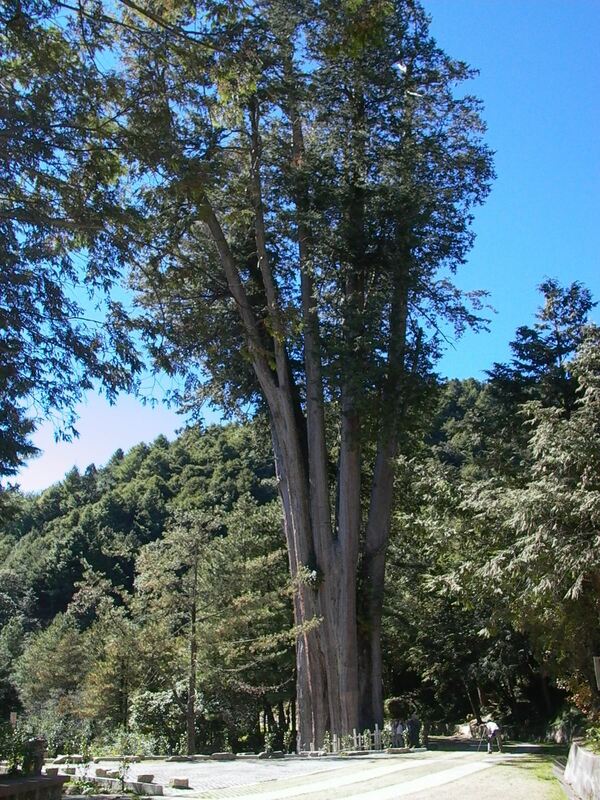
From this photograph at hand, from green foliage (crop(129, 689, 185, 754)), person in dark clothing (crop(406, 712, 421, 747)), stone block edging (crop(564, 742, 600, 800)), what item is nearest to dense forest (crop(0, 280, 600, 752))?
green foliage (crop(129, 689, 185, 754))

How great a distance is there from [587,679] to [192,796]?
8.94 m

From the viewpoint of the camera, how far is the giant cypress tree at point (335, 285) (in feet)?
56.1

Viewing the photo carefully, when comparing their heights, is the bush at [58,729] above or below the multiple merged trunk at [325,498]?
below

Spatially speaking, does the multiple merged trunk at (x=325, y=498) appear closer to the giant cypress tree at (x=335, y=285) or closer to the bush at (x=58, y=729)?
the giant cypress tree at (x=335, y=285)

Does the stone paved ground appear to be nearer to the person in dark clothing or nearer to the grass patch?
the grass patch

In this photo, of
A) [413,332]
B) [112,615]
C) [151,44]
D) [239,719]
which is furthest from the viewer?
[239,719]

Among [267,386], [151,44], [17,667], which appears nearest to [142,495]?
[17,667]

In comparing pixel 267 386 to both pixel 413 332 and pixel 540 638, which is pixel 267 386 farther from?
pixel 540 638

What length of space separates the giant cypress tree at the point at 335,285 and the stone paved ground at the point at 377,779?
3334 millimetres

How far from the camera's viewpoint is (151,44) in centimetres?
1005

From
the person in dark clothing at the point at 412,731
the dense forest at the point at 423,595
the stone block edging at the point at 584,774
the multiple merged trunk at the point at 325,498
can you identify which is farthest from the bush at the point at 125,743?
the stone block edging at the point at 584,774

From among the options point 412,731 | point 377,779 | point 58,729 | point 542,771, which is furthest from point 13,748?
point 58,729

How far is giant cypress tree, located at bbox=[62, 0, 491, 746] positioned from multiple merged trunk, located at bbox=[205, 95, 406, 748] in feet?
0.15

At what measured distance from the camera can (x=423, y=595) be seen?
25.4 meters
